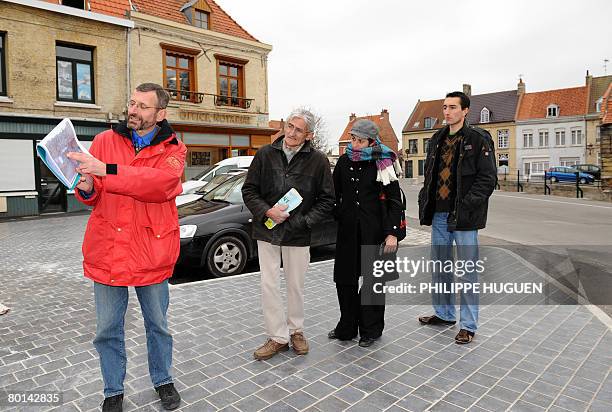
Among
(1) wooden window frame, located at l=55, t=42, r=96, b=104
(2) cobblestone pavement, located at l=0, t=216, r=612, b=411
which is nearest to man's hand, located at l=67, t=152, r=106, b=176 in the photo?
(2) cobblestone pavement, located at l=0, t=216, r=612, b=411

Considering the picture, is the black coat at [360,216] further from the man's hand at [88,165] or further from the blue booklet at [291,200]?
the man's hand at [88,165]

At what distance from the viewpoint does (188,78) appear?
855 inches

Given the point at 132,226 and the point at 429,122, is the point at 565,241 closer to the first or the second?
the point at 132,226

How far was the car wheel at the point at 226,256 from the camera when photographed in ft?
22.8

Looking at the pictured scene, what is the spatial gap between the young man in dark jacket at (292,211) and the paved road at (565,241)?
3719 mm

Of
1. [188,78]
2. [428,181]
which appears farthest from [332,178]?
[188,78]

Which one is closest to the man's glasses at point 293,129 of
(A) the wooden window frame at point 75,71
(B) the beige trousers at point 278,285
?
(B) the beige trousers at point 278,285

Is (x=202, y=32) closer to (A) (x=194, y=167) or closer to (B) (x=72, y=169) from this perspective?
(A) (x=194, y=167)

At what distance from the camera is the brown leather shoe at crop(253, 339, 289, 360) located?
12.7ft

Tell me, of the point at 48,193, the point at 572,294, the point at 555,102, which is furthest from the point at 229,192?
the point at 555,102

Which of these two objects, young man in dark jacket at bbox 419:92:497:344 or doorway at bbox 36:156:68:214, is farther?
doorway at bbox 36:156:68:214

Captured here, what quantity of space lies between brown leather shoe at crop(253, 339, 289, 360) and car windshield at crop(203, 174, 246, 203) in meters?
3.87

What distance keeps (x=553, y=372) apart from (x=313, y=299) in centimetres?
273

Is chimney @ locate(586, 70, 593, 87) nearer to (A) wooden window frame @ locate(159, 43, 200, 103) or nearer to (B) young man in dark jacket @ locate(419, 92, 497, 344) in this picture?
(A) wooden window frame @ locate(159, 43, 200, 103)
